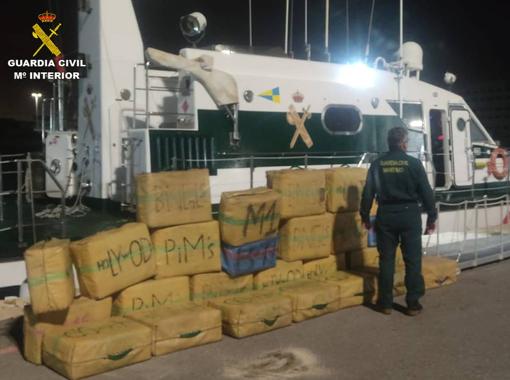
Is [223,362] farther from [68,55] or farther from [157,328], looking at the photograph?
[68,55]

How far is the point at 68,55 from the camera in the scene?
825 centimetres

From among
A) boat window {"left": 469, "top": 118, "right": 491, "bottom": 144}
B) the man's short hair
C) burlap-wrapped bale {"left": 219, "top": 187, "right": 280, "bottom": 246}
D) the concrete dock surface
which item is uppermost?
boat window {"left": 469, "top": 118, "right": 491, "bottom": 144}

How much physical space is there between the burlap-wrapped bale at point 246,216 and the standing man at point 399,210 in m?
0.88

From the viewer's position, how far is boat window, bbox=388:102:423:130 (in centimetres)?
910

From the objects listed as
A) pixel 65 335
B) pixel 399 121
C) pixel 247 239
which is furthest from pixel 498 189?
pixel 65 335

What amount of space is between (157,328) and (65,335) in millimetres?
631

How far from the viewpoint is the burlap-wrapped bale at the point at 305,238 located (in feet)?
17.9

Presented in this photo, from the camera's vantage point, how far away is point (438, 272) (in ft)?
20.0

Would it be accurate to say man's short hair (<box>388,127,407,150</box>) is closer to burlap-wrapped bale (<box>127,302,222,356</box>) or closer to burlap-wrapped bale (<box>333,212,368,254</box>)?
burlap-wrapped bale (<box>333,212,368,254</box>)

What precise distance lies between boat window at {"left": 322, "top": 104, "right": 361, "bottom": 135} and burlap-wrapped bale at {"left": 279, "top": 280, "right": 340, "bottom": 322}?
339cm

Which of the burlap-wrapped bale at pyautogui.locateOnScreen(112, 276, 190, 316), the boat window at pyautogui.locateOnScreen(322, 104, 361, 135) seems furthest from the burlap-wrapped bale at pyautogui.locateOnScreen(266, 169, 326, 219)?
the boat window at pyautogui.locateOnScreen(322, 104, 361, 135)

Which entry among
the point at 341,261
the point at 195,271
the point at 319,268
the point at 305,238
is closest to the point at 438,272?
the point at 341,261

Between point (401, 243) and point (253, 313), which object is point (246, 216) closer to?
point (253, 313)

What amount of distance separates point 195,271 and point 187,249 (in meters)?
0.21
